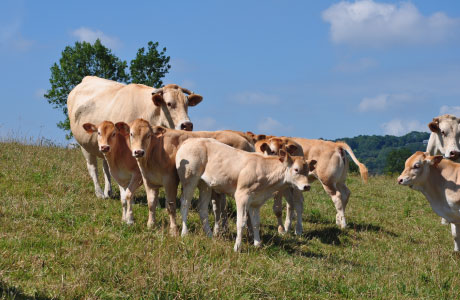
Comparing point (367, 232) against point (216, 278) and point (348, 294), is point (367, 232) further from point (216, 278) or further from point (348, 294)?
point (216, 278)

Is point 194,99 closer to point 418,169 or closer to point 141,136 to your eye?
point 141,136

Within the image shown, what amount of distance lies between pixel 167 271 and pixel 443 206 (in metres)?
7.00

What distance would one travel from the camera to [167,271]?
6.52 meters

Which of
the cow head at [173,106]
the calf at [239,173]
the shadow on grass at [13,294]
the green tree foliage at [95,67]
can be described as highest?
the green tree foliage at [95,67]

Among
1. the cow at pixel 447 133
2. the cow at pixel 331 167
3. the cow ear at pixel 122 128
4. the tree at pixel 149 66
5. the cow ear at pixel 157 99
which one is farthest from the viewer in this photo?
the tree at pixel 149 66

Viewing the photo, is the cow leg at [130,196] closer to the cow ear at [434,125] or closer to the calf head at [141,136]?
the calf head at [141,136]

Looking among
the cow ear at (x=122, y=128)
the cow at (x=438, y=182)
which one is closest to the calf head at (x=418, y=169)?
the cow at (x=438, y=182)

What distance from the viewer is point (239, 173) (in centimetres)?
927

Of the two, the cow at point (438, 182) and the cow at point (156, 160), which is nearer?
the cow at point (156, 160)

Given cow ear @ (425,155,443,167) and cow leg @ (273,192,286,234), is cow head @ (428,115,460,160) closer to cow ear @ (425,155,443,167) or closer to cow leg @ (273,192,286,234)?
cow ear @ (425,155,443,167)

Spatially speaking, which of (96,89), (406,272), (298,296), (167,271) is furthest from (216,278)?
(96,89)

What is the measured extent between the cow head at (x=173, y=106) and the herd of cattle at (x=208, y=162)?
2 cm

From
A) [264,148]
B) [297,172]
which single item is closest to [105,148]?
[264,148]

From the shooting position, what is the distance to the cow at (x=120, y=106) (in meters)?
12.2
